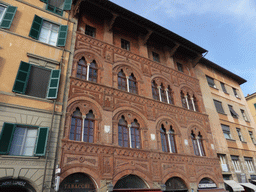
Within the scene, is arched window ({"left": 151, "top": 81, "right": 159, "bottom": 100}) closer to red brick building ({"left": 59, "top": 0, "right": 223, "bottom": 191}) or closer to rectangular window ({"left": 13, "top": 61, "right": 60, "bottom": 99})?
red brick building ({"left": 59, "top": 0, "right": 223, "bottom": 191})

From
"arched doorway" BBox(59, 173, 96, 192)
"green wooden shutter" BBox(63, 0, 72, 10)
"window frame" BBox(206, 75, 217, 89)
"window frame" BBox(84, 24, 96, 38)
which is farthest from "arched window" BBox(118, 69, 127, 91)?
"window frame" BBox(206, 75, 217, 89)

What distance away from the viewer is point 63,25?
1079cm

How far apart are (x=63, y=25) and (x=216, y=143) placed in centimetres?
1278

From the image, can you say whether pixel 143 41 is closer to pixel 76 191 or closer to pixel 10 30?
A: pixel 10 30

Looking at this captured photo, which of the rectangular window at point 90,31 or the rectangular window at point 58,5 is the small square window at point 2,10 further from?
the rectangular window at point 90,31

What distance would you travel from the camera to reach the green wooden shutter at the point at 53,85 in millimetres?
8671

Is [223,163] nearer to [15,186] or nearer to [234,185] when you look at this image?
[234,185]

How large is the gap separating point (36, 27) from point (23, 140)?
5.69 metres

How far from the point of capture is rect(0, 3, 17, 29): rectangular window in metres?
9.19

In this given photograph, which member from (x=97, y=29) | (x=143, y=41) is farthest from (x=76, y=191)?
(x=143, y=41)

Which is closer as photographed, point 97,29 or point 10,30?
point 10,30

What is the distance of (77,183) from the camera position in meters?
8.02

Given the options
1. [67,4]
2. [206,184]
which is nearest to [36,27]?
[67,4]

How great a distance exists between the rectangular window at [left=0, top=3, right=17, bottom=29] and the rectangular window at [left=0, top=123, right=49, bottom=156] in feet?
15.9
